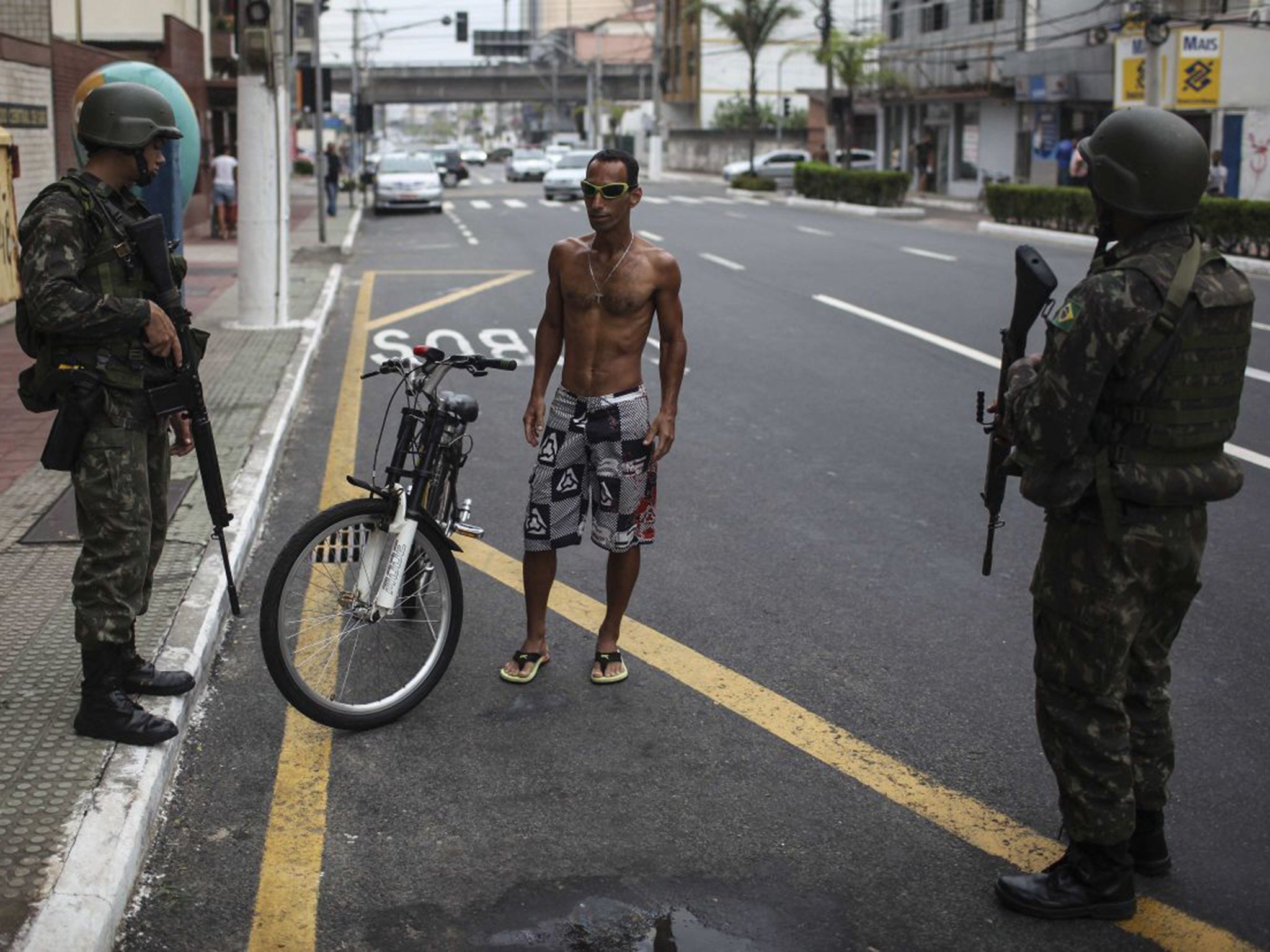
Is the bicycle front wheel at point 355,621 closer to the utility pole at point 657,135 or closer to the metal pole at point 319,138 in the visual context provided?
the metal pole at point 319,138

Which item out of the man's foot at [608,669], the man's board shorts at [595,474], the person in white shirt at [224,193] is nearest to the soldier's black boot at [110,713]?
the man's board shorts at [595,474]

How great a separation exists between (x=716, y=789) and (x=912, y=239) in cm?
2481

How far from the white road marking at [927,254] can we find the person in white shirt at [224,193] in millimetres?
12262

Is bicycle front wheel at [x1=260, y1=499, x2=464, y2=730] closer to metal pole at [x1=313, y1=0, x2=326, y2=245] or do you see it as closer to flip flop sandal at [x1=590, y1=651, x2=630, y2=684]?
flip flop sandal at [x1=590, y1=651, x2=630, y2=684]

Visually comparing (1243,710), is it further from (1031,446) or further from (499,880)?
(499,880)

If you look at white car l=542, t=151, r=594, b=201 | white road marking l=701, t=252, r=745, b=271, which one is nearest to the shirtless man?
white road marking l=701, t=252, r=745, b=271

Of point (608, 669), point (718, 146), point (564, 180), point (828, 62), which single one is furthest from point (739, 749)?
point (718, 146)

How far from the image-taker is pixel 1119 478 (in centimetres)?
374

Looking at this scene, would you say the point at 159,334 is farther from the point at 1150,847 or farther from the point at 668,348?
the point at 1150,847

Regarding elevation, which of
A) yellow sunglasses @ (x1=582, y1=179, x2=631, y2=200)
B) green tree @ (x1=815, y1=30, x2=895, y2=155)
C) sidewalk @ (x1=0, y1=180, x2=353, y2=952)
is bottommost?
sidewalk @ (x1=0, y1=180, x2=353, y2=952)

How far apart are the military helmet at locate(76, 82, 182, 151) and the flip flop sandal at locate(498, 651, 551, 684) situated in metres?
2.18

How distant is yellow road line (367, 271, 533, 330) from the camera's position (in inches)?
648

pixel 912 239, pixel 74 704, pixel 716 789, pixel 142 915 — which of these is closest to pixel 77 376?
pixel 74 704

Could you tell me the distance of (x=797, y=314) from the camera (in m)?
16.4
